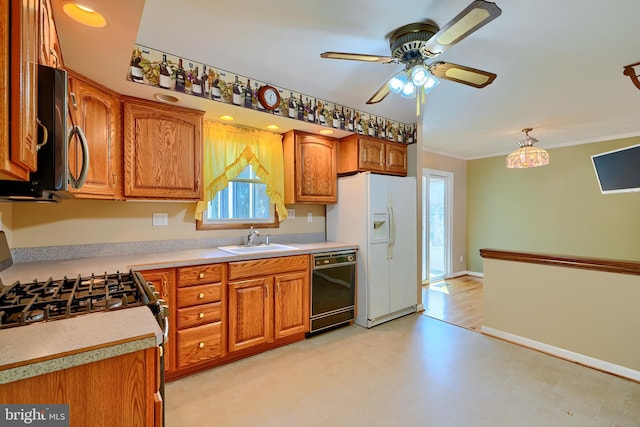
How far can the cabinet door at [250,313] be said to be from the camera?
242 cm

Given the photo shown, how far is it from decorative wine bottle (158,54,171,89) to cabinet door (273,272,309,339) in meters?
1.77

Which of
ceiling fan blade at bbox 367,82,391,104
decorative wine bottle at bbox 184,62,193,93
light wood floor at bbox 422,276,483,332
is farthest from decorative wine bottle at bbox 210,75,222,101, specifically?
light wood floor at bbox 422,276,483,332

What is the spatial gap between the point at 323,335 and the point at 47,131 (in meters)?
2.73

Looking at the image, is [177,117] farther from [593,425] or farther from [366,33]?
[593,425]

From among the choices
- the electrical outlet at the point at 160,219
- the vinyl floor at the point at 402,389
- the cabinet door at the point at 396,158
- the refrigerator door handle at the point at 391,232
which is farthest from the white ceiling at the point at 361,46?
the vinyl floor at the point at 402,389

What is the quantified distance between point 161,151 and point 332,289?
2046 millimetres

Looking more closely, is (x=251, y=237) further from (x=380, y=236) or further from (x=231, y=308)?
(x=380, y=236)

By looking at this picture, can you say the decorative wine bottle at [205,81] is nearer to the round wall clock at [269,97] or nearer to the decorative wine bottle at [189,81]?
the decorative wine bottle at [189,81]

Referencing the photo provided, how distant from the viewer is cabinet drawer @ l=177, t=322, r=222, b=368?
7.17ft

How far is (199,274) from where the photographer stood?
2248 millimetres

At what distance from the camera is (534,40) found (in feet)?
6.41

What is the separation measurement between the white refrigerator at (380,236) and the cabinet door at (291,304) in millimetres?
715

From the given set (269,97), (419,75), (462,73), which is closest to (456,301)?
(462,73)

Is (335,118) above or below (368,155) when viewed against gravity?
above
